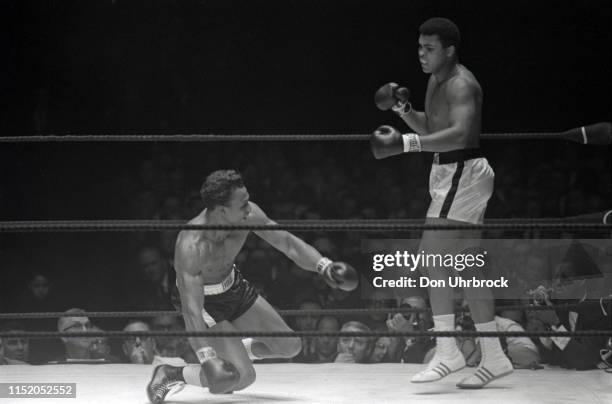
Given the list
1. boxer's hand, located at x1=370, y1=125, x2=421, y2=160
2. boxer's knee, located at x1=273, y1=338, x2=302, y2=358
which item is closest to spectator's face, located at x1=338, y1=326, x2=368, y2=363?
boxer's knee, located at x1=273, y1=338, x2=302, y2=358

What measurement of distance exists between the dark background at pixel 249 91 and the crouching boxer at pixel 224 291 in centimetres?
68

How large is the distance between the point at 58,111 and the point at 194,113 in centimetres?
48

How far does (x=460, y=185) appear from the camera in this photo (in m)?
2.64

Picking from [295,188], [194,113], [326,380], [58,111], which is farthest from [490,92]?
[58,111]

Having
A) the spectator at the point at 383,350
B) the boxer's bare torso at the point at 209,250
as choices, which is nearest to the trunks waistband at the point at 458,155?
the boxer's bare torso at the point at 209,250

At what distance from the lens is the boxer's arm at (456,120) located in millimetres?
2529

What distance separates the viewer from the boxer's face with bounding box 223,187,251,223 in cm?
268

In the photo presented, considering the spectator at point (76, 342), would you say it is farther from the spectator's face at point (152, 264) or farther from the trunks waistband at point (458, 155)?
the trunks waistband at point (458, 155)

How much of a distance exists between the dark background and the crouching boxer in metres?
0.68

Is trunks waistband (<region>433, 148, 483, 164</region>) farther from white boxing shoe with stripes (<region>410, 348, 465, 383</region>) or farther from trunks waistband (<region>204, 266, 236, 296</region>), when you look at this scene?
trunks waistband (<region>204, 266, 236, 296</region>)

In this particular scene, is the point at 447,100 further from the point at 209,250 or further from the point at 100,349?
the point at 100,349

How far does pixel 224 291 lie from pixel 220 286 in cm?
2

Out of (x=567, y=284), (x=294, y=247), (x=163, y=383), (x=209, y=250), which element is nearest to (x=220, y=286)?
(x=209, y=250)

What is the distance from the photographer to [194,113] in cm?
354
